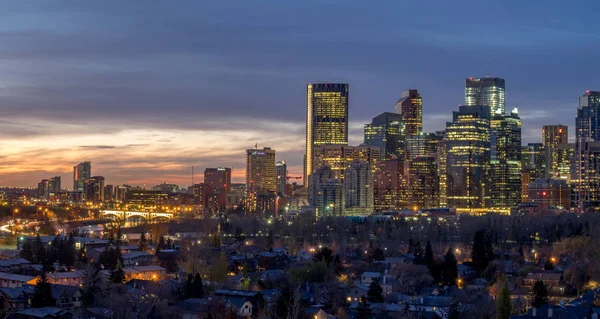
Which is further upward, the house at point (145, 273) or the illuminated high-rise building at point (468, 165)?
the illuminated high-rise building at point (468, 165)

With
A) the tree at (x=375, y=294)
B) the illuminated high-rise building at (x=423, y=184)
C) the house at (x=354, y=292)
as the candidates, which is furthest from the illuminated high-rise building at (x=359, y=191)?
the tree at (x=375, y=294)

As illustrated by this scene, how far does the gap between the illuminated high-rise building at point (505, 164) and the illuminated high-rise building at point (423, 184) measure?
31.3 ft

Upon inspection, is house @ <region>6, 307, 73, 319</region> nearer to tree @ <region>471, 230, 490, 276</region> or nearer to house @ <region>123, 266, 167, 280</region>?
house @ <region>123, 266, 167, 280</region>

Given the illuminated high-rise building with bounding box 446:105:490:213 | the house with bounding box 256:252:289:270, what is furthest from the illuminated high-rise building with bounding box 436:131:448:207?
the house with bounding box 256:252:289:270

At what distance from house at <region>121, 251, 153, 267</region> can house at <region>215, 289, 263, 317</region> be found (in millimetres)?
16135

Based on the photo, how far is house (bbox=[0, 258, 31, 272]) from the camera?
44.9 meters

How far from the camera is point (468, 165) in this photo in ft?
509

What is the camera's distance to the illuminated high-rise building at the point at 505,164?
15588cm

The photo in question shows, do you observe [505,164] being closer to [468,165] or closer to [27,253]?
[468,165]

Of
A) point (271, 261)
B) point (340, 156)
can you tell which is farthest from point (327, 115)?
point (271, 261)

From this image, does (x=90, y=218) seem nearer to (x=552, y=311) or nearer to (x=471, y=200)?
(x=471, y=200)

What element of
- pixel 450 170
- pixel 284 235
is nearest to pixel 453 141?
pixel 450 170

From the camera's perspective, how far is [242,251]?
6200cm

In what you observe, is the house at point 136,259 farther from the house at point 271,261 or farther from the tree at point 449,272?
the tree at point 449,272
